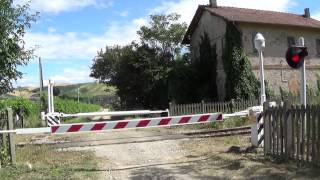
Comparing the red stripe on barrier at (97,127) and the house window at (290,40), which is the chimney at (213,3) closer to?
the house window at (290,40)

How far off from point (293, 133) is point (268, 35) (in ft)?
98.0

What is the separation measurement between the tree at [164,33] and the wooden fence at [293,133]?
39.2m

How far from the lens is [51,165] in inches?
502

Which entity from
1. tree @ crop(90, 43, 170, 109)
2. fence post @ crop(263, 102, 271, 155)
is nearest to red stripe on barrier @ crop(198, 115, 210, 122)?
fence post @ crop(263, 102, 271, 155)

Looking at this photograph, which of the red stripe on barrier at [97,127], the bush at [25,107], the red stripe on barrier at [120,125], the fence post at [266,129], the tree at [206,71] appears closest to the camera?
the fence post at [266,129]

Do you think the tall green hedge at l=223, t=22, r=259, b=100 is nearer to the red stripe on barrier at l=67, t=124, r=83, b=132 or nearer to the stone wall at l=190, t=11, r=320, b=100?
the stone wall at l=190, t=11, r=320, b=100

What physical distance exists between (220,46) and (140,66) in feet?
30.5

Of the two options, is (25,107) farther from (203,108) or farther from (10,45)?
(10,45)

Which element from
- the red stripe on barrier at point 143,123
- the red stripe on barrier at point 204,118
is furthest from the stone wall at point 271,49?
the red stripe on barrier at point 143,123

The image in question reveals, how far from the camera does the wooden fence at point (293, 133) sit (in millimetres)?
10445

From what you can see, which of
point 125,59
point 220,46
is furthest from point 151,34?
point 220,46

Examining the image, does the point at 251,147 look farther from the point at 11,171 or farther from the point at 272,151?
the point at 11,171

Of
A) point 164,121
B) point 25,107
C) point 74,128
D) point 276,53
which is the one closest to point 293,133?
point 164,121

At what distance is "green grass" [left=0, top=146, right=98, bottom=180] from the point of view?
36.9 ft
